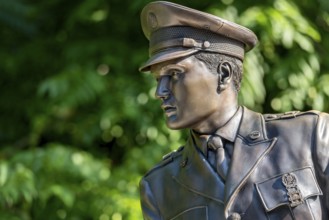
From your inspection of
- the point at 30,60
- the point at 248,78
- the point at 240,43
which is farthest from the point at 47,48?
the point at 240,43

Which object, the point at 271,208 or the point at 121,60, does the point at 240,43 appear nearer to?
the point at 271,208

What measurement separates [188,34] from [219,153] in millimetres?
467

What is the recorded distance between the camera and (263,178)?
4.16 metres

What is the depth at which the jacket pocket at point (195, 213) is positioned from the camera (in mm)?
4207

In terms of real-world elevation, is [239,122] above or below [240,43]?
below

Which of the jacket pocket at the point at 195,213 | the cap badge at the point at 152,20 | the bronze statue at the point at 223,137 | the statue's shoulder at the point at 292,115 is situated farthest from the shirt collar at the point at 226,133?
the cap badge at the point at 152,20

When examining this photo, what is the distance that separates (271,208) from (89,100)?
136 inches

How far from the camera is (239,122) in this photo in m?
4.35

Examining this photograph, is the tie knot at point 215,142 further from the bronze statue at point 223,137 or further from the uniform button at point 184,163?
the uniform button at point 184,163

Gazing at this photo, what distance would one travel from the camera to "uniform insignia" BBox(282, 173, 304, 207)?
4.11 metres

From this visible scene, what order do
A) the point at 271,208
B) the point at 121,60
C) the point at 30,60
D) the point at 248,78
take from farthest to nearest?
1. the point at 30,60
2. the point at 121,60
3. the point at 248,78
4. the point at 271,208

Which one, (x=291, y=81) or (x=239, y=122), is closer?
(x=239, y=122)

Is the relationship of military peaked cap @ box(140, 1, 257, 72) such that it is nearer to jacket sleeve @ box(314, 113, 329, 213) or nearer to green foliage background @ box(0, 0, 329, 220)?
jacket sleeve @ box(314, 113, 329, 213)

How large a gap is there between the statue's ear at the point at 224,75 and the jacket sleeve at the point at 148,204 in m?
0.52
